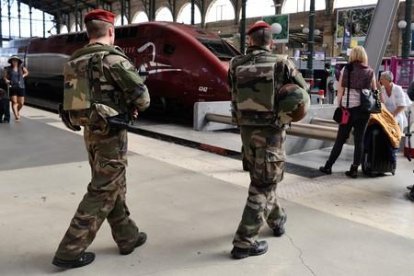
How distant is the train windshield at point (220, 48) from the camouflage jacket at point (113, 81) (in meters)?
7.90

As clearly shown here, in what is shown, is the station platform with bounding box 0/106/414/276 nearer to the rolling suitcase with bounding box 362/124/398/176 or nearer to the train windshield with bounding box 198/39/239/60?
the rolling suitcase with bounding box 362/124/398/176

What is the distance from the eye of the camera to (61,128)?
9266mm

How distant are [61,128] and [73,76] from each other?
6.53 metres

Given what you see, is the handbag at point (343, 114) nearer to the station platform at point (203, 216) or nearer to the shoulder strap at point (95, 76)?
the station platform at point (203, 216)

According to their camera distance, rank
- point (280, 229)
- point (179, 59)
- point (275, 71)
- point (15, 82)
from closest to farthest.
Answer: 1. point (275, 71)
2. point (280, 229)
3. point (15, 82)
4. point (179, 59)

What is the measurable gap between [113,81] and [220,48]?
339 inches

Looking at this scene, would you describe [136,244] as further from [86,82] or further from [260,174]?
[86,82]

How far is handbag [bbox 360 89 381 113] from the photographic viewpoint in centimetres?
554

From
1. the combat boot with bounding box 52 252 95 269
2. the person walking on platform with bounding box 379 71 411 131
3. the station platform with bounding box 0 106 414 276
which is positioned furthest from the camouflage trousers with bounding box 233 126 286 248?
the person walking on platform with bounding box 379 71 411 131

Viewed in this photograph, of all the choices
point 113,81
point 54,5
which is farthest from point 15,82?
point 54,5

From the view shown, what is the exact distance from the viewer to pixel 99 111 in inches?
117

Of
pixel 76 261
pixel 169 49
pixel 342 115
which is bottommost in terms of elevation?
pixel 76 261

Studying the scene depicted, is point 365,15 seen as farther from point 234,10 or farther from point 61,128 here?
point 61,128

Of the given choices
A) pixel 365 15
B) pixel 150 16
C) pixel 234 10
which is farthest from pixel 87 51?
pixel 150 16
